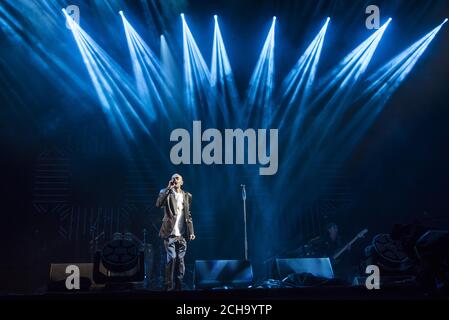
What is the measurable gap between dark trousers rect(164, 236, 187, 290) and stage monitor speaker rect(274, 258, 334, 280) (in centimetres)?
146

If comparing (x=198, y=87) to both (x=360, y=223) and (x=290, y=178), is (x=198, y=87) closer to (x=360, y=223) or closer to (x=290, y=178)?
(x=290, y=178)

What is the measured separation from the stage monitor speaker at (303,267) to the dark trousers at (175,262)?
1463 millimetres

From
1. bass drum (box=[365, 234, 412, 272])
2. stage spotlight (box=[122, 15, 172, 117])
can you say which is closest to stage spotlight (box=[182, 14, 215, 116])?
stage spotlight (box=[122, 15, 172, 117])

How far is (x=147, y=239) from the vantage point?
8656 mm

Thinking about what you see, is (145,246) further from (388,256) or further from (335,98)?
(335,98)

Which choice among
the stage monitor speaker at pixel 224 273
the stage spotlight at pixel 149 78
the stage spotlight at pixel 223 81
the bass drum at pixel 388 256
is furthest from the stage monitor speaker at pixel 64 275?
the bass drum at pixel 388 256

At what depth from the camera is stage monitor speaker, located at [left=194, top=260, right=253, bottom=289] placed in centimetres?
670

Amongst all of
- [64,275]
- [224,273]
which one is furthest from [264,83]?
[64,275]

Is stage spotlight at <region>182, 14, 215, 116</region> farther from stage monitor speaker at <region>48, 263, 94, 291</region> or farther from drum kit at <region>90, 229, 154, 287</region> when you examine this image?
stage monitor speaker at <region>48, 263, 94, 291</region>
